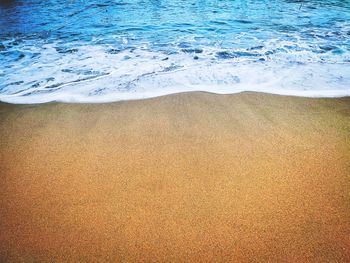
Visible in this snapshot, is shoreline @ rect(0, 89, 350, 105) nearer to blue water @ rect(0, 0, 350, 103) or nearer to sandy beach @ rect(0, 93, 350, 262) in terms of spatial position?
blue water @ rect(0, 0, 350, 103)

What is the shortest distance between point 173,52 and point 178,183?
138 inches

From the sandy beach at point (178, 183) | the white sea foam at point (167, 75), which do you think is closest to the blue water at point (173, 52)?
the white sea foam at point (167, 75)

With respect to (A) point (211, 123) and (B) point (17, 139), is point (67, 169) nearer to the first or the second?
(B) point (17, 139)

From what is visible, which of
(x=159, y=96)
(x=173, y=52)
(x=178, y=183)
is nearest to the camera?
(x=178, y=183)

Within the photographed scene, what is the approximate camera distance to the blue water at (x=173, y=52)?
10.7 feet

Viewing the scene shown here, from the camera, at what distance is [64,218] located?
5.08ft

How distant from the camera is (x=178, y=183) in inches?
70.0

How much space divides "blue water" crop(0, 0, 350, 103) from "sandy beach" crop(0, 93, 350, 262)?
25.8 inches

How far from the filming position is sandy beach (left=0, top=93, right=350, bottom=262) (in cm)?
139

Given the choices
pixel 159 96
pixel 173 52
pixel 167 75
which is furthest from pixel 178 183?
pixel 173 52

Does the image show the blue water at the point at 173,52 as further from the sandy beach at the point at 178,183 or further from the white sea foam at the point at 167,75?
the sandy beach at the point at 178,183

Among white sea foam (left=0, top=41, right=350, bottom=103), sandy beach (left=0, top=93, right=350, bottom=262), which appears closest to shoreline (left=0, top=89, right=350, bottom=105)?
white sea foam (left=0, top=41, right=350, bottom=103)

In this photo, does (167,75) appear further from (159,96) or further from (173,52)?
(173,52)

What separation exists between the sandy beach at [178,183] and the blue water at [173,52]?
0.65 metres
